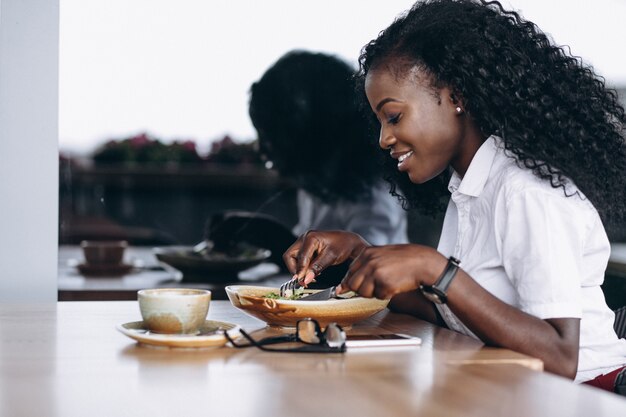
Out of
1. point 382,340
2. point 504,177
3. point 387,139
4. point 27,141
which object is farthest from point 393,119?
point 27,141

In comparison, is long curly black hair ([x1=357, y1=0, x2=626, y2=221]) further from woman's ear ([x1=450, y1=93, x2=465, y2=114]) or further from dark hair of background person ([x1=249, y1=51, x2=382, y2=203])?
dark hair of background person ([x1=249, y1=51, x2=382, y2=203])

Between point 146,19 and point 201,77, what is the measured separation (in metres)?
0.25

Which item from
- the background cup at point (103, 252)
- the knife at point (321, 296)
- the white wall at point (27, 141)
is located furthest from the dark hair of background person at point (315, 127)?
the knife at point (321, 296)

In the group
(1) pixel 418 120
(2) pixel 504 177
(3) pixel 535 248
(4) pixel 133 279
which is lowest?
(4) pixel 133 279

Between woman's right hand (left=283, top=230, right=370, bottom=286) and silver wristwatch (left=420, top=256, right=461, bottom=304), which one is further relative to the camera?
woman's right hand (left=283, top=230, right=370, bottom=286)

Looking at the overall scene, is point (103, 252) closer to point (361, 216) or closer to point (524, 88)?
point (361, 216)

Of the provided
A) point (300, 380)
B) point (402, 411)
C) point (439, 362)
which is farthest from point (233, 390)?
point (439, 362)

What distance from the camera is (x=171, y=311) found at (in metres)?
1.25

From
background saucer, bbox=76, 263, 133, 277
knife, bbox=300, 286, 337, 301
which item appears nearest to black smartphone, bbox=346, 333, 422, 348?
knife, bbox=300, 286, 337, 301

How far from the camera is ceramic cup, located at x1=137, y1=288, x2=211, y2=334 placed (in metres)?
1.25

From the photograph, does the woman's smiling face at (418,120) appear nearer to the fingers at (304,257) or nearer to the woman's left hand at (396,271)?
the fingers at (304,257)

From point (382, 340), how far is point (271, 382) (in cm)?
30

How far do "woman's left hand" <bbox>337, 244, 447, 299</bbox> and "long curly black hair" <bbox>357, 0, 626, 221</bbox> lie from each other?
336 millimetres

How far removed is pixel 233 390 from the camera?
0.98 metres
